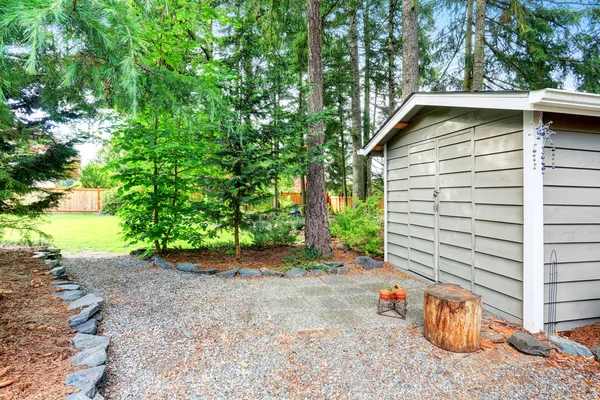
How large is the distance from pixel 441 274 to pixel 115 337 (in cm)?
374

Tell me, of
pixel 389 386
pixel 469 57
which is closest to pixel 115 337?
pixel 389 386

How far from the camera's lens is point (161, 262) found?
16.1 feet

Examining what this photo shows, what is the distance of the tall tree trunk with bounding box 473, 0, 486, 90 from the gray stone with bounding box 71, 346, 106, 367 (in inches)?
331

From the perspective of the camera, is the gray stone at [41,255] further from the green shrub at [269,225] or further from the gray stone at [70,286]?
the green shrub at [269,225]

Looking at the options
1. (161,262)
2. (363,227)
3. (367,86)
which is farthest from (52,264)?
(367,86)

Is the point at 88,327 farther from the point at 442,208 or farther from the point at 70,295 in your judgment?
the point at 442,208

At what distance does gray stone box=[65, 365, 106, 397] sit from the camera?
5.47ft

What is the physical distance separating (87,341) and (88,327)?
26cm

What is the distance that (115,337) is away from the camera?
2477 mm

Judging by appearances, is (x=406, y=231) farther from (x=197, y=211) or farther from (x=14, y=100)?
(x=14, y=100)

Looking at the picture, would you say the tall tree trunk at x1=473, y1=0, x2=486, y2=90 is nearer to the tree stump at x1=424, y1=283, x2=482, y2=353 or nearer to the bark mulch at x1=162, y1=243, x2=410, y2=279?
the bark mulch at x1=162, y1=243, x2=410, y2=279

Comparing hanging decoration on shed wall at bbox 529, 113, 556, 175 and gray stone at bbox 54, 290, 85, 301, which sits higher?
hanging decoration on shed wall at bbox 529, 113, 556, 175

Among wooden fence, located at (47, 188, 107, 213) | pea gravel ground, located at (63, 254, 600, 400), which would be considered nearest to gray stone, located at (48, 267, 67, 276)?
pea gravel ground, located at (63, 254, 600, 400)

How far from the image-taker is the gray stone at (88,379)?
167 cm
